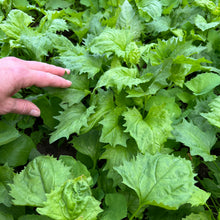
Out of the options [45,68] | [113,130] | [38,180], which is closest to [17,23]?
[45,68]

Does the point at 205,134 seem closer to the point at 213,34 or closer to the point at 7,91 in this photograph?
the point at 213,34

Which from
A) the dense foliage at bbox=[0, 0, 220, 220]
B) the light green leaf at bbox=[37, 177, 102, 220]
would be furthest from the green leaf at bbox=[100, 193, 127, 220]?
the light green leaf at bbox=[37, 177, 102, 220]

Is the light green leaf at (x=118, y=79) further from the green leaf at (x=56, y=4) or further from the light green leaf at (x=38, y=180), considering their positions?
the green leaf at (x=56, y=4)

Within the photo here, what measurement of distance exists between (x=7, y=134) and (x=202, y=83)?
133 centimetres

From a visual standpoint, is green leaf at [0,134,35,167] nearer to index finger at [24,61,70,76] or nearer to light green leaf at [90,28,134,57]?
index finger at [24,61,70,76]

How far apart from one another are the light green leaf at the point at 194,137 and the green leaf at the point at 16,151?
36.6 inches

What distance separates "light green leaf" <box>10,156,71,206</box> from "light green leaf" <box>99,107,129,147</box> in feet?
0.93

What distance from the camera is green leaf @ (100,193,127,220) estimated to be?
1.21 metres

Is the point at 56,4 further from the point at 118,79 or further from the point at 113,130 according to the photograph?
the point at 113,130

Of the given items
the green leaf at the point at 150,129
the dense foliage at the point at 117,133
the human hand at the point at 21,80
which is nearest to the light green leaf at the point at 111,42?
the dense foliage at the point at 117,133

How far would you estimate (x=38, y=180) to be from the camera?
121 centimetres

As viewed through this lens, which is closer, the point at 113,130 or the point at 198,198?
the point at 198,198

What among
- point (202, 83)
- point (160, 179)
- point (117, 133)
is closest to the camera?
point (160, 179)

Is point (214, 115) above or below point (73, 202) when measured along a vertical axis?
above
